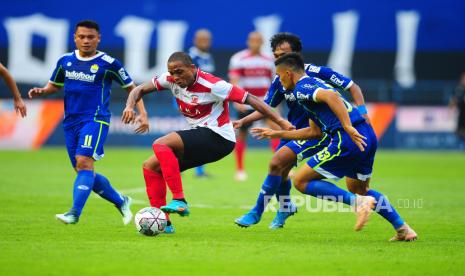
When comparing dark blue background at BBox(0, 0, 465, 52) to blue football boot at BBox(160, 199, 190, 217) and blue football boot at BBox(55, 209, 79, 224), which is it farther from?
blue football boot at BBox(160, 199, 190, 217)

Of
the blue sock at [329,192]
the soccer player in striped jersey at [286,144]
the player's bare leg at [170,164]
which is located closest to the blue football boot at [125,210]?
the player's bare leg at [170,164]

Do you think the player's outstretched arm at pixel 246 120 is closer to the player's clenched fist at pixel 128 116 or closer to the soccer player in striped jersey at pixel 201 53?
the player's clenched fist at pixel 128 116

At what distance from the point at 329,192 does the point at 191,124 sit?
177cm

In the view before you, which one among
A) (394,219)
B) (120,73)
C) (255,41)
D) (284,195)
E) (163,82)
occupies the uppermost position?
(255,41)

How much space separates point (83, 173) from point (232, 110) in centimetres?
1616

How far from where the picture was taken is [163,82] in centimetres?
949

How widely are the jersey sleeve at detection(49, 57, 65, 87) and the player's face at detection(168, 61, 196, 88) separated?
177 cm

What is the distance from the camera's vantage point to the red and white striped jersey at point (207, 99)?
9.25 m

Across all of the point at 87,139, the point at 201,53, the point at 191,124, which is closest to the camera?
the point at 191,124

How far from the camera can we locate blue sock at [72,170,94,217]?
9376 mm

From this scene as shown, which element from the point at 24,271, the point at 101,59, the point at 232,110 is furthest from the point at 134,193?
the point at 232,110

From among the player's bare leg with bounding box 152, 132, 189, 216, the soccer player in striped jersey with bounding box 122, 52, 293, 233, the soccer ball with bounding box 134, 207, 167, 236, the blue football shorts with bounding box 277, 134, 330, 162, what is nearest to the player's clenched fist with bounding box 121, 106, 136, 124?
the soccer player in striped jersey with bounding box 122, 52, 293, 233

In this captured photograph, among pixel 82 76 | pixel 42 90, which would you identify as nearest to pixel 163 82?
pixel 82 76

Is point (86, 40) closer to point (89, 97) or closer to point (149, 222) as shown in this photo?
point (89, 97)
